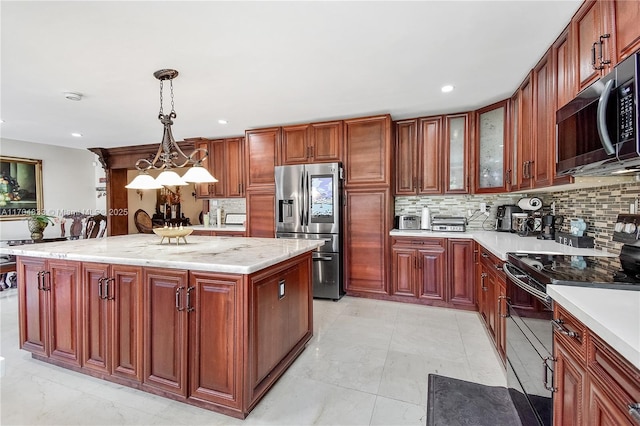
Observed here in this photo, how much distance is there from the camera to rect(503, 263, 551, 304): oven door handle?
1335 mm

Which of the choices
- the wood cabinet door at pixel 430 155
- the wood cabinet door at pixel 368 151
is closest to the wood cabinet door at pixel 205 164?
the wood cabinet door at pixel 368 151

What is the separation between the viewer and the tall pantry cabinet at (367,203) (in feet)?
12.0

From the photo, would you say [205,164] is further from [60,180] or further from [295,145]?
[60,180]

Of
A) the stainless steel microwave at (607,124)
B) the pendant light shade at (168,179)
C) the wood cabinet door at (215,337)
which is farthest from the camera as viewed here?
the pendant light shade at (168,179)

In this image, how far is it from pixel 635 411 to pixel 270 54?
8.31 feet

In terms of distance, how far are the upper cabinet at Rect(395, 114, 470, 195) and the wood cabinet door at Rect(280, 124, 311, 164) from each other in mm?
1216

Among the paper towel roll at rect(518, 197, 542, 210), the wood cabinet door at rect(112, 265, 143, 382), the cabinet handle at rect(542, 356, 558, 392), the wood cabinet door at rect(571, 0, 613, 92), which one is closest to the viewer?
the cabinet handle at rect(542, 356, 558, 392)

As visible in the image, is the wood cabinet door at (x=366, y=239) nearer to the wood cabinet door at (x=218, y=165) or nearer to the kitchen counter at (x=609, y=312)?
the wood cabinet door at (x=218, y=165)

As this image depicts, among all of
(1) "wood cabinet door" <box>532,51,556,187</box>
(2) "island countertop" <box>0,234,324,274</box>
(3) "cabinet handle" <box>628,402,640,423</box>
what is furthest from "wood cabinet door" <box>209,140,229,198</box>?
(3) "cabinet handle" <box>628,402,640,423</box>


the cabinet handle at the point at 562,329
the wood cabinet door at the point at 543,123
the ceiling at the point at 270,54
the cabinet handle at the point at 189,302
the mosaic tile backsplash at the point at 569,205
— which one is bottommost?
the cabinet handle at the point at 189,302

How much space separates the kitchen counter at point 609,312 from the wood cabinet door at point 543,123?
123 cm

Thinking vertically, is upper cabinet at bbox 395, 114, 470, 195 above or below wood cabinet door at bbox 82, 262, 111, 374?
above

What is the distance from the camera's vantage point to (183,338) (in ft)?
5.82

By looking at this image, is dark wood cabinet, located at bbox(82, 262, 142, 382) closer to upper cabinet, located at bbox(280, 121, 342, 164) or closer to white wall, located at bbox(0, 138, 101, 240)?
upper cabinet, located at bbox(280, 121, 342, 164)
